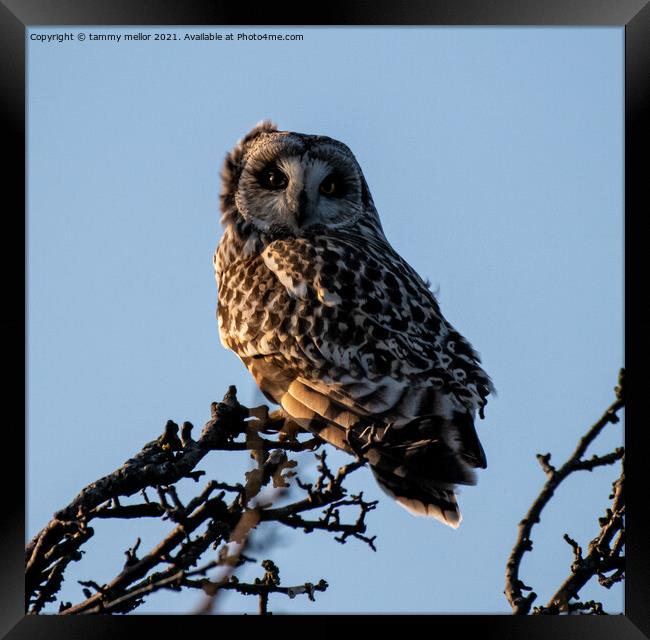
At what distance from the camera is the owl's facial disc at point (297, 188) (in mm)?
3270

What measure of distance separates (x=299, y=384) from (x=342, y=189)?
1.05 m

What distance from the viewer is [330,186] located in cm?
341

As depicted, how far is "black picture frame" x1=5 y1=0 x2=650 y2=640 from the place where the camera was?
2.23 metres

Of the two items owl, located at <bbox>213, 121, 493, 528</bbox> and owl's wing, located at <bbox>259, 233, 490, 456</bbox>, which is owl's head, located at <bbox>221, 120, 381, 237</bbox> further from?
owl's wing, located at <bbox>259, 233, 490, 456</bbox>

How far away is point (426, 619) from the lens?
2.20 metres

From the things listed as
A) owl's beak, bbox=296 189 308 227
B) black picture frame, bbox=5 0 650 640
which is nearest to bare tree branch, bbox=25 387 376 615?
black picture frame, bbox=5 0 650 640

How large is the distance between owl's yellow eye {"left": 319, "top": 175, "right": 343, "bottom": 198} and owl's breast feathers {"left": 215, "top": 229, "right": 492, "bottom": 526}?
22cm

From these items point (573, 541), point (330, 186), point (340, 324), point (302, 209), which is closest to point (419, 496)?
point (573, 541)

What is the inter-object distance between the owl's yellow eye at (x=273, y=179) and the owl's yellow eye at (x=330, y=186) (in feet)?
0.51

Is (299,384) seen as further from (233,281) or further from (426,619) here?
(426,619)

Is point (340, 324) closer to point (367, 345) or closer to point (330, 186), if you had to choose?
point (367, 345)

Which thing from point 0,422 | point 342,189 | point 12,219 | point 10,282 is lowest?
point 0,422
